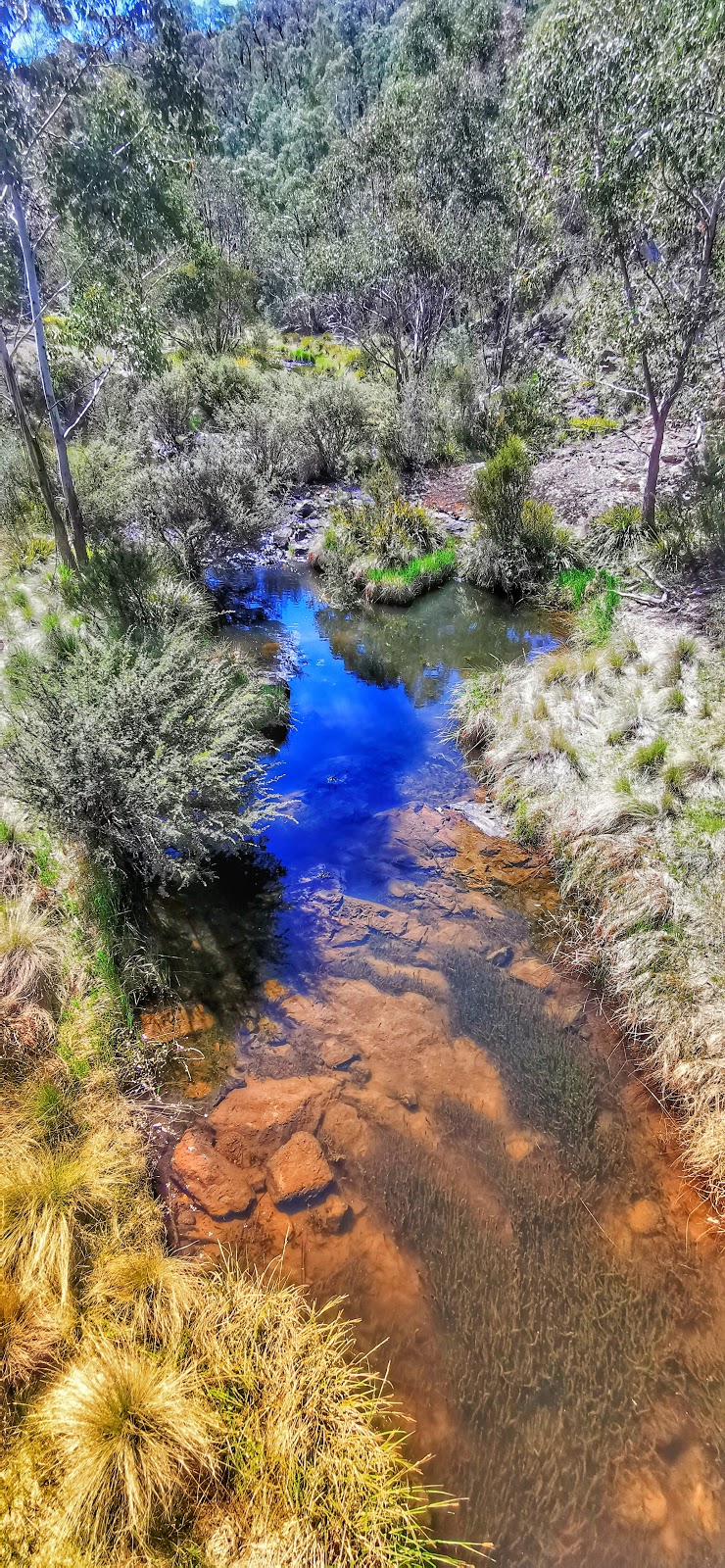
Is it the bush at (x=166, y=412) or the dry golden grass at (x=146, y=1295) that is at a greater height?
the bush at (x=166, y=412)

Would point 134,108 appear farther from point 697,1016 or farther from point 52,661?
point 697,1016

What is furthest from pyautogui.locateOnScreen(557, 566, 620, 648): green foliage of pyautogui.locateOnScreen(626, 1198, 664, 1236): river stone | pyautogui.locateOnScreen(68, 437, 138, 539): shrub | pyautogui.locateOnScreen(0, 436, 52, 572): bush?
pyautogui.locateOnScreen(0, 436, 52, 572): bush

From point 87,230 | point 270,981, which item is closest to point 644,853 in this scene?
point 270,981

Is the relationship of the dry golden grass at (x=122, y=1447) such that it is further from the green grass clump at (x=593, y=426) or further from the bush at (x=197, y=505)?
the green grass clump at (x=593, y=426)

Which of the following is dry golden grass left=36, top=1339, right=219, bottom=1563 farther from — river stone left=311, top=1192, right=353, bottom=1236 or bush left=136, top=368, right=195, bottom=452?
bush left=136, top=368, right=195, bottom=452

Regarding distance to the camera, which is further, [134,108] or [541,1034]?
[134,108]

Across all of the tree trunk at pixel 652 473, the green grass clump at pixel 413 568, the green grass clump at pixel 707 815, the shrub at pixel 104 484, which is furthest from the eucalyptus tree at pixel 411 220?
→ the green grass clump at pixel 707 815
